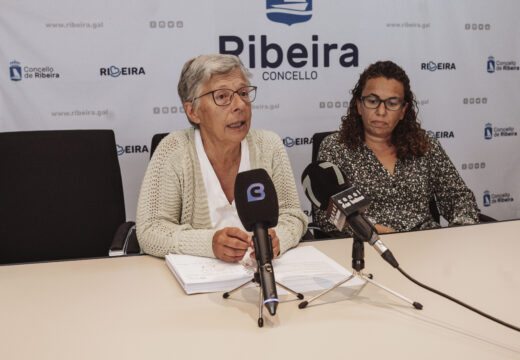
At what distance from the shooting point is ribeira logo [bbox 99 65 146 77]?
3.03m

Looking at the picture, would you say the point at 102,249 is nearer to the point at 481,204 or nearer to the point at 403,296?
the point at 403,296

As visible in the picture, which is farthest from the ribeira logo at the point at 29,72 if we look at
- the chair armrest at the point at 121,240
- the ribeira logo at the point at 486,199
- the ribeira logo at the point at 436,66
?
the ribeira logo at the point at 486,199

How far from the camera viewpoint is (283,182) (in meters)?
1.95

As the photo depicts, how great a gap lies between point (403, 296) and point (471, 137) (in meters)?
2.81

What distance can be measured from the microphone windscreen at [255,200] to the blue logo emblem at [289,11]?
89.6 inches

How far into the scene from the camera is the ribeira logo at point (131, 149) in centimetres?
312

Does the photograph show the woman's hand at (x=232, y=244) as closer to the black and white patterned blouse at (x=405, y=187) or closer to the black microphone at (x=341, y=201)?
the black microphone at (x=341, y=201)

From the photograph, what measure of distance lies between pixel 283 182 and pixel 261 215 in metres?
0.84

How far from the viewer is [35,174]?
82.8 inches

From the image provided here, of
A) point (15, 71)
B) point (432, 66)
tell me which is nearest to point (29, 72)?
point (15, 71)

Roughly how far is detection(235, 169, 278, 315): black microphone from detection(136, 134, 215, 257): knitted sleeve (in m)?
0.44

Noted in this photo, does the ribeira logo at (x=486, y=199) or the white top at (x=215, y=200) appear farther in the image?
the ribeira logo at (x=486, y=199)

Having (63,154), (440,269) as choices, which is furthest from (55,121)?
(440,269)

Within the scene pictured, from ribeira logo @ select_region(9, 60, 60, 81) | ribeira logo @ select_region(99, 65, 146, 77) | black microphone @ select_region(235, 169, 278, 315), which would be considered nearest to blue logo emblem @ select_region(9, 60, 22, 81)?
ribeira logo @ select_region(9, 60, 60, 81)
